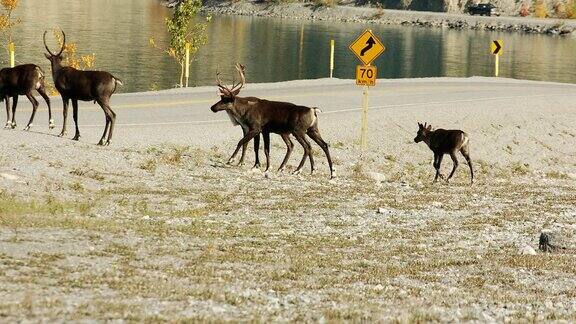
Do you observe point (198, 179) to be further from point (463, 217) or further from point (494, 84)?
point (494, 84)

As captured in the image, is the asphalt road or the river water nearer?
the asphalt road

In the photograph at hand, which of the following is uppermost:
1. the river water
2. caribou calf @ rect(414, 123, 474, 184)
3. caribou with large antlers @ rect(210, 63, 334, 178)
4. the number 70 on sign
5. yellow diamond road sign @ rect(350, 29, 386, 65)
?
yellow diamond road sign @ rect(350, 29, 386, 65)

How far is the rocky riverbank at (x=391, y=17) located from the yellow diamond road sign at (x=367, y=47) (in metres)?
105

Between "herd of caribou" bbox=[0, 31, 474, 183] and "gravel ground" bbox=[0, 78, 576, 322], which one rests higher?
"herd of caribou" bbox=[0, 31, 474, 183]

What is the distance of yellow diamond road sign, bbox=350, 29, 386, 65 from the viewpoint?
2764cm

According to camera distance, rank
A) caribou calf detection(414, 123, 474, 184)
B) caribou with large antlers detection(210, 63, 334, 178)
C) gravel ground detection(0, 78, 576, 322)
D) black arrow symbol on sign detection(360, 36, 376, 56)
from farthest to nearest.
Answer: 1. black arrow symbol on sign detection(360, 36, 376, 56)
2. caribou calf detection(414, 123, 474, 184)
3. caribou with large antlers detection(210, 63, 334, 178)
4. gravel ground detection(0, 78, 576, 322)

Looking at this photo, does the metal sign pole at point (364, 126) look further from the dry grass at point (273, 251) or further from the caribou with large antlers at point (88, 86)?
the caribou with large antlers at point (88, 86)

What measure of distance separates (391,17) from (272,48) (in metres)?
54.2

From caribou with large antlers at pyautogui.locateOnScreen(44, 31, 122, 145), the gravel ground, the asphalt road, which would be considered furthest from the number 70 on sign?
caribou with large antlers at pyautogui.locateOnScreen(44, 31, 122, 145)

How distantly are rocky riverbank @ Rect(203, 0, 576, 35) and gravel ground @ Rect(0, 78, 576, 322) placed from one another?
4029 inches

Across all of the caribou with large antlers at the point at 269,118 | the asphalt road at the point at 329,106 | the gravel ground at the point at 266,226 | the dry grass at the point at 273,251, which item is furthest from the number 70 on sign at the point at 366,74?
the dry grass at the point at 273,251

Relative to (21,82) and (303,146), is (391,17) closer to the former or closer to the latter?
(21,82)

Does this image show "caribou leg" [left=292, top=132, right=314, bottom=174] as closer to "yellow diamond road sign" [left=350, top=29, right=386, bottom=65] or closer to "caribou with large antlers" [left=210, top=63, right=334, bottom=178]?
"caribou with large antlers" [left=210, top=63, right=334, bottom=178]

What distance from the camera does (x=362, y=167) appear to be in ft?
86.9
